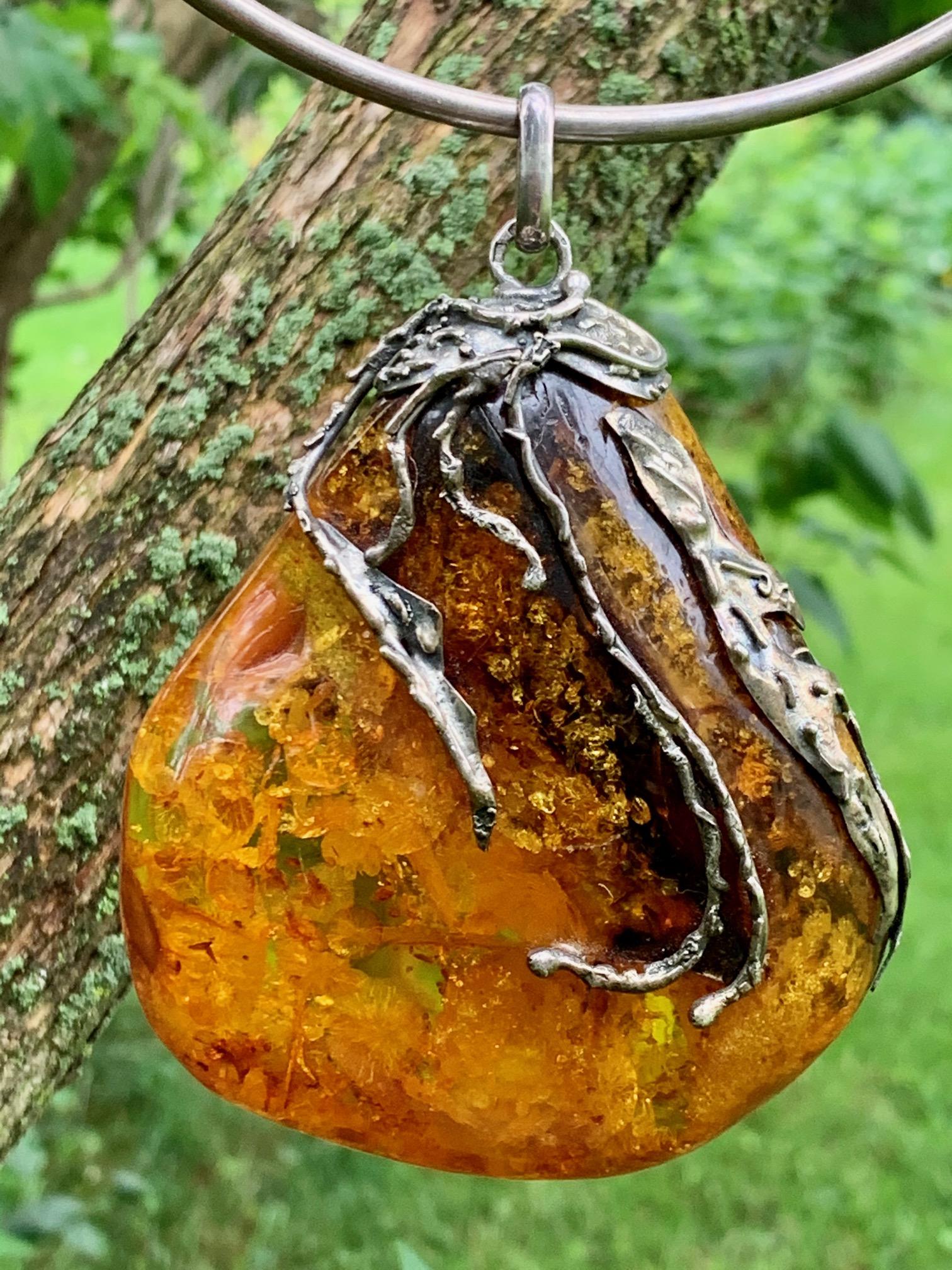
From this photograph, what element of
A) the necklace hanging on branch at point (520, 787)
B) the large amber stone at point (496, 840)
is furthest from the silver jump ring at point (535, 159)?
the large amber stone at point (496, 840)

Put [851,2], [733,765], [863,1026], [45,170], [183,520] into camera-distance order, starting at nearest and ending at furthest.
Result: [733,765]
[183,520]
[45,170]
[863,1026]
[851,2]

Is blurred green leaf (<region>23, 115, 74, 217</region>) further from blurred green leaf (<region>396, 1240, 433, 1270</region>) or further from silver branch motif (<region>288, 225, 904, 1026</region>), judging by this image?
blurred green leaf (<region>396, 1240, 433, 1270</region>)

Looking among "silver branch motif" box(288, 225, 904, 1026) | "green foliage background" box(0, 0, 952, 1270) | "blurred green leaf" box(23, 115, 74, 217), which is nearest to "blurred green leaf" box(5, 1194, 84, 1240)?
"green foliage background" box(0, 0, 952, 1270)

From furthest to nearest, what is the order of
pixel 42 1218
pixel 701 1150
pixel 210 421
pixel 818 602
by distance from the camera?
pixel 701 1150 < pixel 818 602 < pixel 42 1218 < pixel 210 421

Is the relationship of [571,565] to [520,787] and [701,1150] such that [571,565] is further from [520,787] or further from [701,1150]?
[701,1150]

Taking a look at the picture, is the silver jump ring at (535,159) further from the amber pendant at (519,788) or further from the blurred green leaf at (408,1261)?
the blurred green leaf at (408,1261)

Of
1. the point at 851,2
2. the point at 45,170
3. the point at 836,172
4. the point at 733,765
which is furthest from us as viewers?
the point at 836,172

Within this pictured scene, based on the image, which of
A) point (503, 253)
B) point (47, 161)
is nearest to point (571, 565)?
point (503, 253)


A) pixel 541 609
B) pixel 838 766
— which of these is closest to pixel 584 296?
pixel 541 609

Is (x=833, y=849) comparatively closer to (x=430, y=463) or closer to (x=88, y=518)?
(x=430, y=463)
